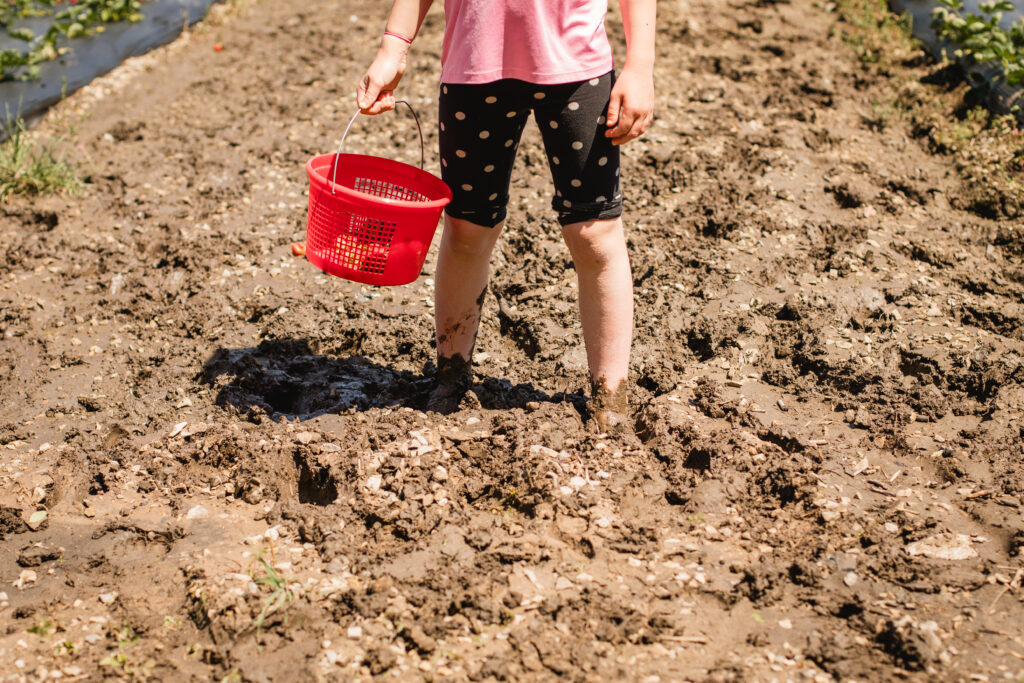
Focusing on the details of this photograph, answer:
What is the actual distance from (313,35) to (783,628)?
535 centimetres

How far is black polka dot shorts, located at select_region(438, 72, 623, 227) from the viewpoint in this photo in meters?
2.10

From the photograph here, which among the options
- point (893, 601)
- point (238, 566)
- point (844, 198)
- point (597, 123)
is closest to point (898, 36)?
point (844, 198)

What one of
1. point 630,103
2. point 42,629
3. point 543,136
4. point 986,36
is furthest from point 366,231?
point 986,36

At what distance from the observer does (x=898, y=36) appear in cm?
571

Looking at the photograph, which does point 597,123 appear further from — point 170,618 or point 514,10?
point 170,618

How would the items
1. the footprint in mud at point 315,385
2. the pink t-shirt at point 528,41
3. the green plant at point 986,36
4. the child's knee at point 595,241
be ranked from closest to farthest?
the pink t-shirt at point 528,41, the child's knee at point 595,241, the footprint in mud at point 315,385, the green plant at point 986,36

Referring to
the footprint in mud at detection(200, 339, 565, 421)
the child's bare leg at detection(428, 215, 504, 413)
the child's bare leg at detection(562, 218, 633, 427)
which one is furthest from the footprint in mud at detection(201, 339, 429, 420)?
the child's bare leg at detection(562, 218, 633, 427)

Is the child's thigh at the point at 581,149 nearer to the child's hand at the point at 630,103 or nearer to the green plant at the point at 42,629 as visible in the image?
the child's hand at the point at 630,103

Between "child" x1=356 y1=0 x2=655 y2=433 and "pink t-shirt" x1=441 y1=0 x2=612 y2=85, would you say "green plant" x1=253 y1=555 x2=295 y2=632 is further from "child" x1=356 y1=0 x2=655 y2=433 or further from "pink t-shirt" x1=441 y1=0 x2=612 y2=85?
"pink t-shirt" x1=441 y1=0 x2=612 y2=85

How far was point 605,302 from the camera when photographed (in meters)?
2.37

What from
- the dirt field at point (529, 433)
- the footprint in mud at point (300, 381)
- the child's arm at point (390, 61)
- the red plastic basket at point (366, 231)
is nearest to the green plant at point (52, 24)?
the dirt field at point (529, 433)

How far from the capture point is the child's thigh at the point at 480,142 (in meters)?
2.13

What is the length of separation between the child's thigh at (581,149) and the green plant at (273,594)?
115cm

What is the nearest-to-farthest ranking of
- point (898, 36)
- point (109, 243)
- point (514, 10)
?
1. point (514, 10)
2. point (109, 243)
3. point (898, 36)
